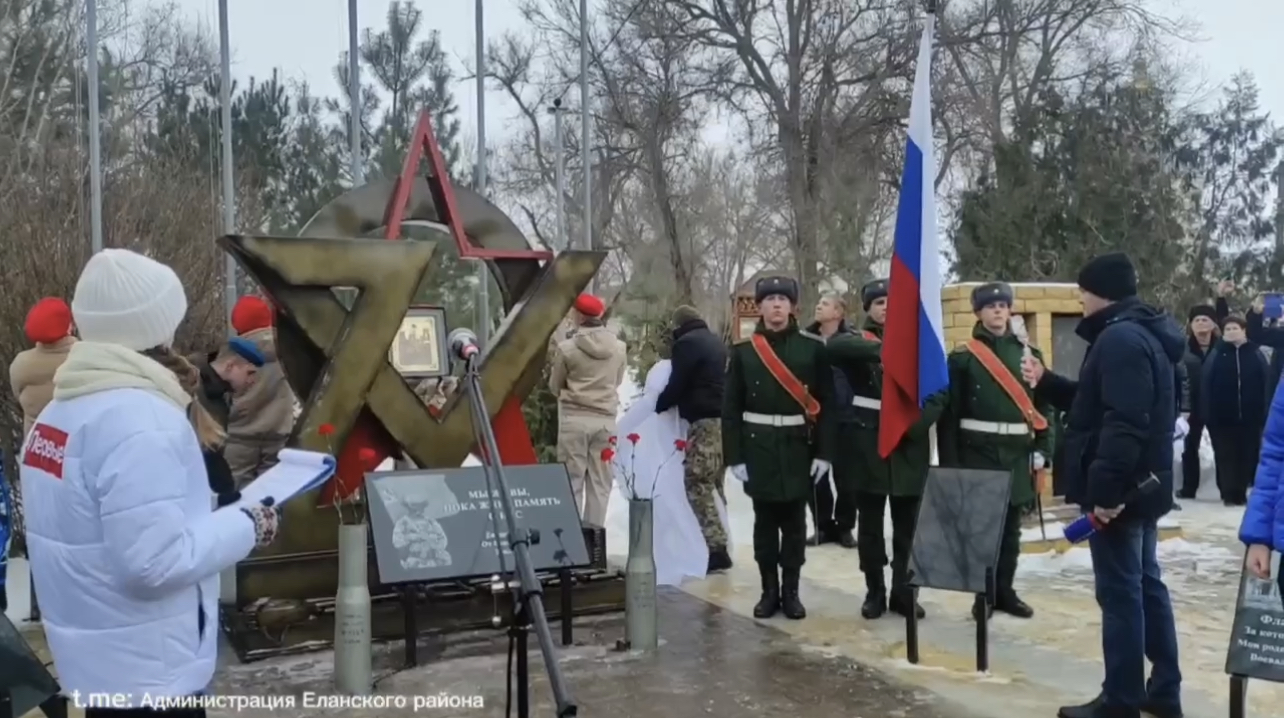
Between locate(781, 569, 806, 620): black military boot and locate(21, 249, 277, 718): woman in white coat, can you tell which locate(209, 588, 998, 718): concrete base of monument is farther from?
locate(21, 249, 277, 718): woman in white coat

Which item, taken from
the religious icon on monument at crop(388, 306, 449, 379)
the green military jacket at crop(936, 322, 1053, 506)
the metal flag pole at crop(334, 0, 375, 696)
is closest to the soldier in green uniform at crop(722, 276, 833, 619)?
the green military jacket at crop(936, 322, 1053, 506)

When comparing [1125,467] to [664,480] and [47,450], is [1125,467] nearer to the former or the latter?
[47,450]

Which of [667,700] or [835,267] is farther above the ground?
[835,267]

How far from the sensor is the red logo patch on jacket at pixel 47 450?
258 centimetres

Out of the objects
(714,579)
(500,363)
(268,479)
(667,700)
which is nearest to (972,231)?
(714,579)

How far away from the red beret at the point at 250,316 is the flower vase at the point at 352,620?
2.80 meters

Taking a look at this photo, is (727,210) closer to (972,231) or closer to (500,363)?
(972,231)

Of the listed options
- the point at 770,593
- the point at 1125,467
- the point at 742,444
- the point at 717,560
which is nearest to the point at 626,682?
the point at 770,593

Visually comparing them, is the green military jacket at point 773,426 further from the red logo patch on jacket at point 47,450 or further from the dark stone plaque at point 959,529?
the red logo patch on jacket at point 47,450

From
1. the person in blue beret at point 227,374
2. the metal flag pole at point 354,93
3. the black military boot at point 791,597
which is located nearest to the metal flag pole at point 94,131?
the person in blue beret at point 227,374

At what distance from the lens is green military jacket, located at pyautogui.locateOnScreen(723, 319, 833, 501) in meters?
6.65

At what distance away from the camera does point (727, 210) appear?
3441 cm

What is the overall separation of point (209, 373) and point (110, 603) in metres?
4.41

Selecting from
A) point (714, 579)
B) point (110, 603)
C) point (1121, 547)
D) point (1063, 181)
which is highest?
point (1063, 181)
